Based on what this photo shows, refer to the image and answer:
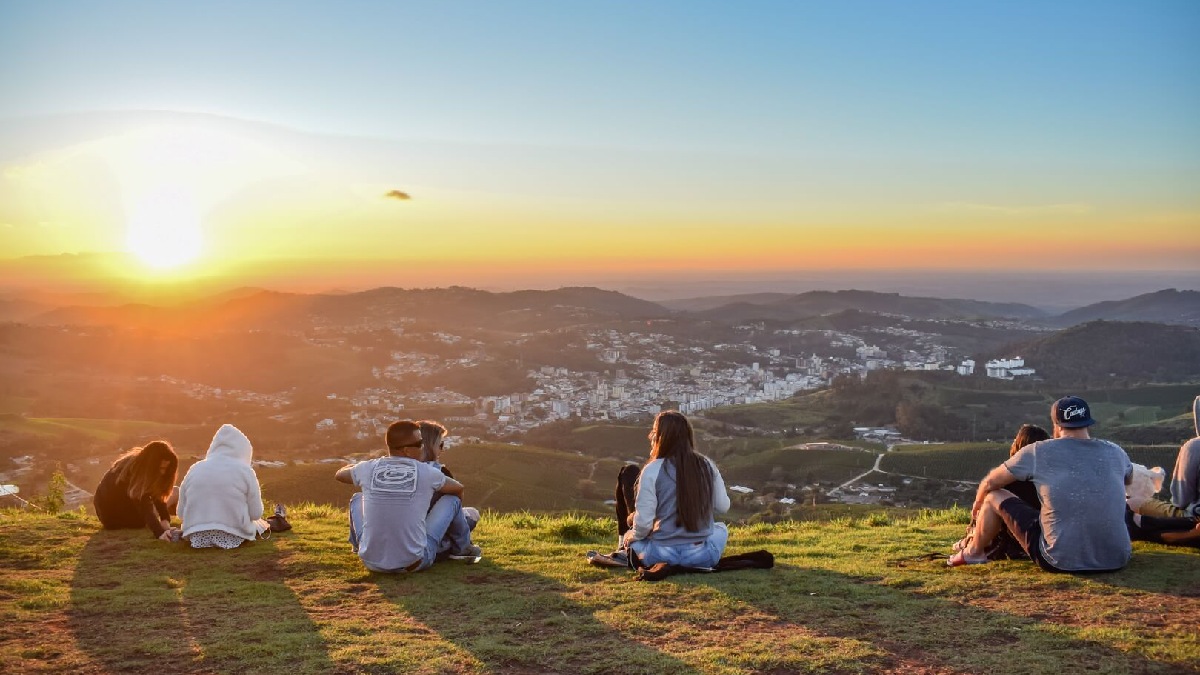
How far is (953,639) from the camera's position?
570 cm

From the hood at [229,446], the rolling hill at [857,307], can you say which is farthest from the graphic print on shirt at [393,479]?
the rolling hill at [857,307]

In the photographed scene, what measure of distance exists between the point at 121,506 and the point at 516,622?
6.31 meters

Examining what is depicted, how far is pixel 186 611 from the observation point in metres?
6.85

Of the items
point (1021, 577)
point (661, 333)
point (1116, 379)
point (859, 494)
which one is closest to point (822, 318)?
point (661, 333)

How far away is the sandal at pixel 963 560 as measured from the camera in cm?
776

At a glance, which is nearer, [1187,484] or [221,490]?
[1187,484]

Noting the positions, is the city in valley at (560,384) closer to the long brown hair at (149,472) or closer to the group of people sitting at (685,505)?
the long brown hair at (149,472)

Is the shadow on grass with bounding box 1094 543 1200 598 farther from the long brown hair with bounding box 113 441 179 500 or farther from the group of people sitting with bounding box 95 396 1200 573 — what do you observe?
the long brown hair with bounding box 113 441 179 500

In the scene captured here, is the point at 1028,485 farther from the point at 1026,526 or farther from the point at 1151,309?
the point at 1151,309

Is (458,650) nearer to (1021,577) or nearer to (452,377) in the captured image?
(1021,577)

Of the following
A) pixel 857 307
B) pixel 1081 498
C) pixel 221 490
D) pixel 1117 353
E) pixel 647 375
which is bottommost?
pixel 647 375

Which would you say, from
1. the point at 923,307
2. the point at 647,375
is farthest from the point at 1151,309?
the point at 647,375

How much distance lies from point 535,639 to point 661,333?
118 metres

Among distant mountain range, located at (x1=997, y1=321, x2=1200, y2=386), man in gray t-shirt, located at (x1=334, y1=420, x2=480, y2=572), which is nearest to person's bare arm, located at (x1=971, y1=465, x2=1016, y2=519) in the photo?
man in gray t-shirt, located at (x1=334, y1=420, x2=480, y2=572)
